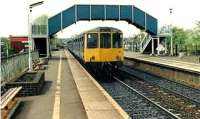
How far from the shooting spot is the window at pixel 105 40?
2758 centimetres

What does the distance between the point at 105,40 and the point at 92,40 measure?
31.2 inches

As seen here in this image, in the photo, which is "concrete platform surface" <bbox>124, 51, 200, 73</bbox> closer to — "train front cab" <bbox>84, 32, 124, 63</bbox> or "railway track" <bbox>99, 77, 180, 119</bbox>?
"train front cab" <bbox>84, 32, 124, 63</bbox>

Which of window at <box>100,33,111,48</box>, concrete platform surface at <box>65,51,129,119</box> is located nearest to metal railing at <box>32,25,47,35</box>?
window at <box>100,33,111,48</box>

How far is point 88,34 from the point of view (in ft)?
92.1

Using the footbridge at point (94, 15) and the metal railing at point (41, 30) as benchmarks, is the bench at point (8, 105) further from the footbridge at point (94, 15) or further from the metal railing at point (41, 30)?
the footbridge at point (94, 15)

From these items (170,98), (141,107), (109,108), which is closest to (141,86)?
(170,98)

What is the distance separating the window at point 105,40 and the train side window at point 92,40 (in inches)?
14.4

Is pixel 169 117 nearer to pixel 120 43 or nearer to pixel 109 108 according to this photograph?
pixel 109 108

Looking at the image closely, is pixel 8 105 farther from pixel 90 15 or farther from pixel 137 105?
pixel 90 15

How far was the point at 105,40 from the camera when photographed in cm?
2766

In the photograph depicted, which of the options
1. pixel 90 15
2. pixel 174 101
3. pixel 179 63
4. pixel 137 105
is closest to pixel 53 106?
pixel 137 105

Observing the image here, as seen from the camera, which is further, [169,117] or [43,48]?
[43,48]

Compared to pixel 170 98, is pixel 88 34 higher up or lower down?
higher up

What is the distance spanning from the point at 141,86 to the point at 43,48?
104ft
